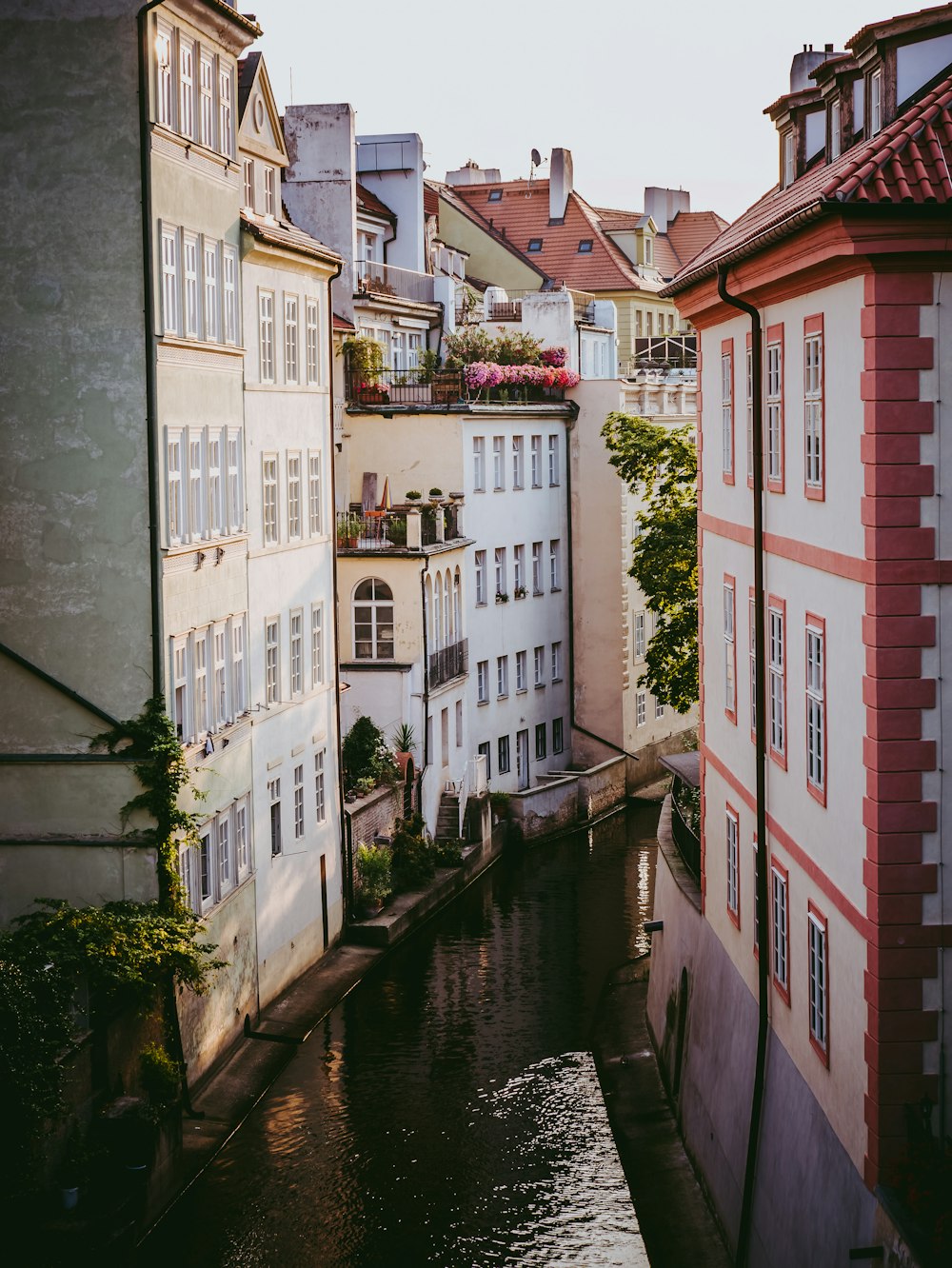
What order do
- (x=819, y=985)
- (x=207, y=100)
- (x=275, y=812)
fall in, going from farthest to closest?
(x=275, y=812)
(x=207, y=100)
(x=819, y=985)

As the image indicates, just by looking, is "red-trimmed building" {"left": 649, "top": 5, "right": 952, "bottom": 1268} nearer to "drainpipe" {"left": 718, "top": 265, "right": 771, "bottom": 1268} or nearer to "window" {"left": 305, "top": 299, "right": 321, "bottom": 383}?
"drainpipe" {"left": 718, "top": 265, "right": 771, "bottom": 1268}

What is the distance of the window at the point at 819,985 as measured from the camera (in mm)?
17875

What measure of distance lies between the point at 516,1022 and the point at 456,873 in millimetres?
10941

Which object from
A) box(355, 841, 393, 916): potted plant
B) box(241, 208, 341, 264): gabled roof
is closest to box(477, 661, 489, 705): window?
box(355, 841, 393, 916): potted plant

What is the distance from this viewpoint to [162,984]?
2552cm

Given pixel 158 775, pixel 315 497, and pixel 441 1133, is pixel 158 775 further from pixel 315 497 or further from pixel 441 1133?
pixel 315 497

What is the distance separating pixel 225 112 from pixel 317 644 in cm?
1054

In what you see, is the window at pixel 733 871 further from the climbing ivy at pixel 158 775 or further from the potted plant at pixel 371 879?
the potted plant at pixel 371 879

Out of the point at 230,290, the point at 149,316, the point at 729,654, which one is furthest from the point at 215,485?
the point at 729,654

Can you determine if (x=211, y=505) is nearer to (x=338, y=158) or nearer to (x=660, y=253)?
(x=338, y=158)

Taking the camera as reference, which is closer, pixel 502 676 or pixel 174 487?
pixel 174 487

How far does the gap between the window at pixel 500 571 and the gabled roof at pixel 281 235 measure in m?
20.0

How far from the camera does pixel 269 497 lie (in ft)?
109

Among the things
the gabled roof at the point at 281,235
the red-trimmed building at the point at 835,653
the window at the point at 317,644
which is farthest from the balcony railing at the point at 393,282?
the red-trimmed building at the point at 835,653
